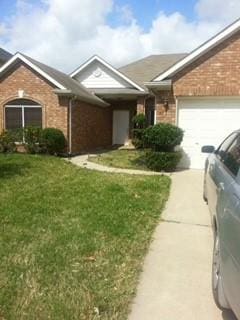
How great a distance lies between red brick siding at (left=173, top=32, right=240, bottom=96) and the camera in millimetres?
11516

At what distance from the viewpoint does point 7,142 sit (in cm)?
1574

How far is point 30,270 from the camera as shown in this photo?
4.14m

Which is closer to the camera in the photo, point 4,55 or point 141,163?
point 141,163

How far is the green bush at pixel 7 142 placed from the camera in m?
15.7

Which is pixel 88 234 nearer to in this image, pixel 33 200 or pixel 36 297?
pixel 36 297

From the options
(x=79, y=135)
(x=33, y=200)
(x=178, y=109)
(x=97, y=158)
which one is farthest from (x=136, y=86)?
(x=33, y=200)

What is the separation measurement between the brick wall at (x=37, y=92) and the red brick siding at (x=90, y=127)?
0.72 metres

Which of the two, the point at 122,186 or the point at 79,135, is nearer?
the point at 122,186

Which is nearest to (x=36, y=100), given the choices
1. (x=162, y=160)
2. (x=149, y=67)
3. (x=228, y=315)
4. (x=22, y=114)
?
(x=22, y=114)

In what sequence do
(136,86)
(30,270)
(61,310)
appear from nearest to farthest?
(61,310), (30,270), (136,86)

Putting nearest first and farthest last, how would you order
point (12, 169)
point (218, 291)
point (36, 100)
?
point (218, 291)
point (12, 169)
point (36, 100)

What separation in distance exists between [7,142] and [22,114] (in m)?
1.53

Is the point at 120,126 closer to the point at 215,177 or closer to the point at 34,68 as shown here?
the point at 34,68

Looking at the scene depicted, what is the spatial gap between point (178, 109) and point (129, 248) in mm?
8070
